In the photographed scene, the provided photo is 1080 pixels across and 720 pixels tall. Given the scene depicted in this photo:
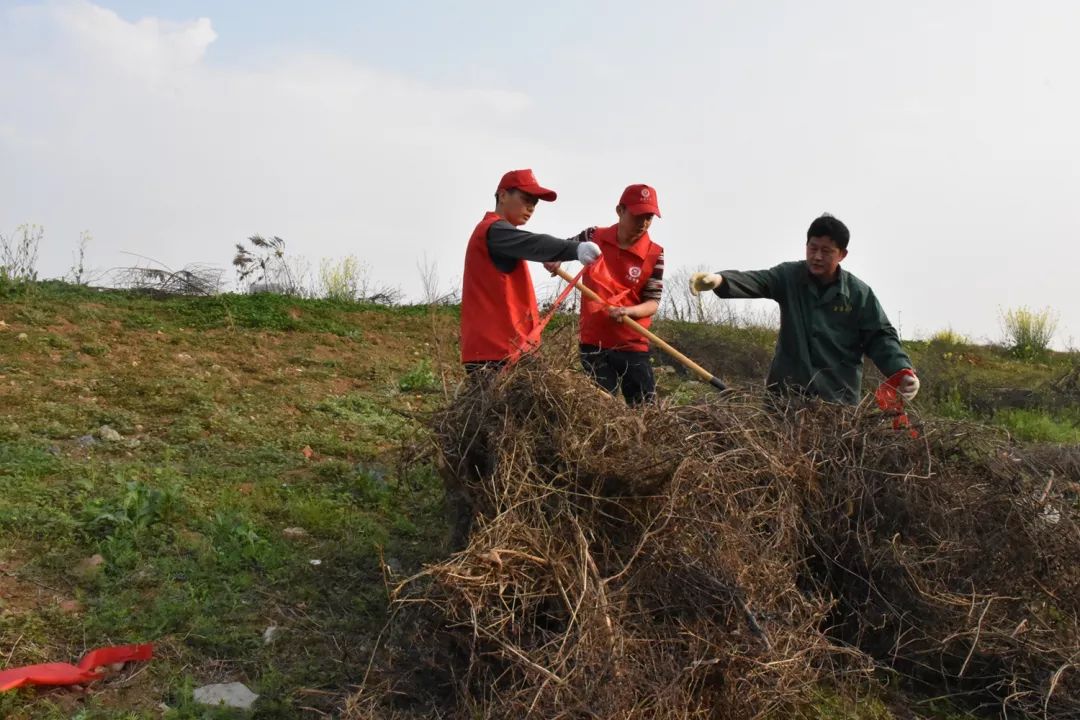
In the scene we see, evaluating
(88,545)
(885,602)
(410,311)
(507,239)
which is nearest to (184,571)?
(88,545)

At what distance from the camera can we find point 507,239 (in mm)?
3955

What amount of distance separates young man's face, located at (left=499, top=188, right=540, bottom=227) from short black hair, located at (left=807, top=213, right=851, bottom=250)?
126 centimetres

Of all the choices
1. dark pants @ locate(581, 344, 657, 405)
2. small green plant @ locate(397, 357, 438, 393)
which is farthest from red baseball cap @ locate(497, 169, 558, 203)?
small green plant @ locate(397, 357, 438, 393)

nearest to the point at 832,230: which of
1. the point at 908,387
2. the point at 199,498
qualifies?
the point at 908,387

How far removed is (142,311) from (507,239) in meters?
5.23

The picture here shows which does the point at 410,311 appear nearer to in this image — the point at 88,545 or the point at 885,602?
the point at 88,545

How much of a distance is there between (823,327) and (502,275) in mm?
1482

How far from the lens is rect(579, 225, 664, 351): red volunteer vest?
4453 millimetres

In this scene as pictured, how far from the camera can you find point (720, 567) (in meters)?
2.91

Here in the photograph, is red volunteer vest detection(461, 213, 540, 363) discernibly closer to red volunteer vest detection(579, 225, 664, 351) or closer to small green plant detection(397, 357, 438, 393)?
red volunteer vest detection(579, 225, 664, 351)

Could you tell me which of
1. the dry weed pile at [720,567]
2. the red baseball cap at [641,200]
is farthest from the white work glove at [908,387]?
the red baseball cap at [641,200]

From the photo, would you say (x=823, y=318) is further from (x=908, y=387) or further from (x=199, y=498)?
(x=199, y=498)

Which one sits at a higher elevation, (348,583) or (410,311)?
(410,311)

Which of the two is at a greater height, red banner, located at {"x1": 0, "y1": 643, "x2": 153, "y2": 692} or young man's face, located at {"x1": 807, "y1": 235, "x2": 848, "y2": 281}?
young man's face, located at {"x1": 807, "y1": 235, "x2": 848, "y2": 281}
